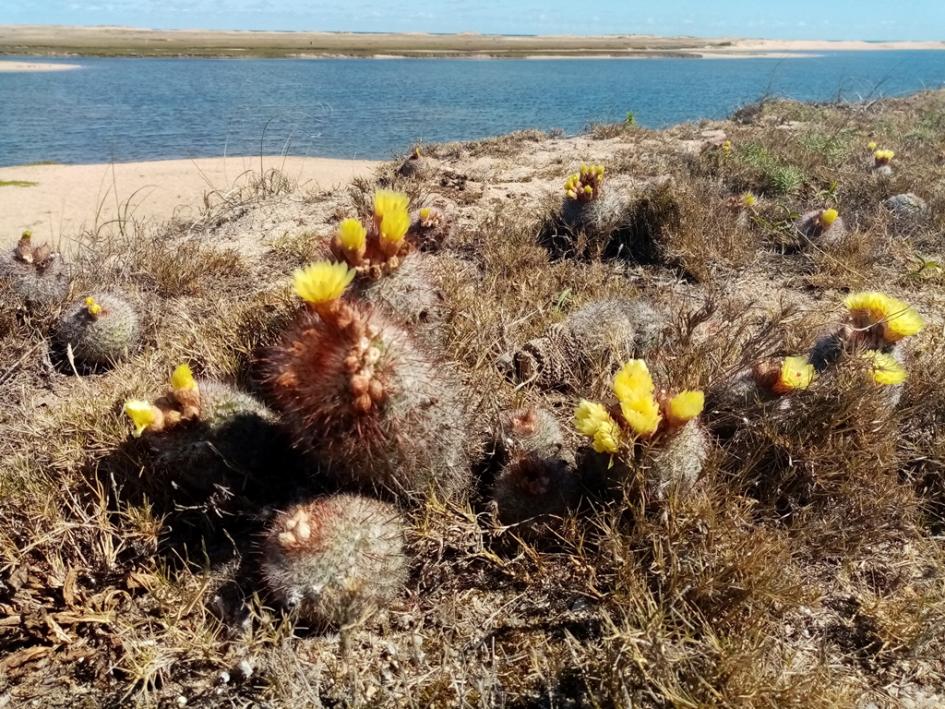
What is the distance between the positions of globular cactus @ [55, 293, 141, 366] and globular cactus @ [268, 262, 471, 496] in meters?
2.22

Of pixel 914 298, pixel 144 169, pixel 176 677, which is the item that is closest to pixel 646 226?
pixel 914 298

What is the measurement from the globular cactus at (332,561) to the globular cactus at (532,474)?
0.46 m

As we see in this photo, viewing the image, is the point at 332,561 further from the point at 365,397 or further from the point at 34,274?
the point at 34,274

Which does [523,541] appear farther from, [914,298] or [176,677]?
[914,298]

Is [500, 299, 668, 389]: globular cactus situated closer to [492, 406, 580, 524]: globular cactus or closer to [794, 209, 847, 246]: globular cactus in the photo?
[492, 406, 580, 524]: globular cactus

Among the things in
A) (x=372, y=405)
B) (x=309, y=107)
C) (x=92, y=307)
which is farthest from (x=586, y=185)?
(x=309, y=107)

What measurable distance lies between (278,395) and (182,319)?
202 cm

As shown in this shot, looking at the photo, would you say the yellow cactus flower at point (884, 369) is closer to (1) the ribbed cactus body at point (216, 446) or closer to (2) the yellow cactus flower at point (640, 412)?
(2) the yellow cactus flower at point (640, 412)

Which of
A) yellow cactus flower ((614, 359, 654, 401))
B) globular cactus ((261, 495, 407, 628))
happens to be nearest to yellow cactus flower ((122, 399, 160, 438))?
globular cactus ((261, 495, 407, 628))

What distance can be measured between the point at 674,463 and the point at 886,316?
4.35ft

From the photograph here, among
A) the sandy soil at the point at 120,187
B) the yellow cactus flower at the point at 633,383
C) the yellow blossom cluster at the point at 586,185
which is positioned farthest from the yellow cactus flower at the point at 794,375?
the sandy soil at the point at 120,187

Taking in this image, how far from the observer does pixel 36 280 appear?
14.3ft

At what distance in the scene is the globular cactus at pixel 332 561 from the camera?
2092 millimetres

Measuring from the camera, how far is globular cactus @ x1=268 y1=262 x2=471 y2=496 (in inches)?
78.7
